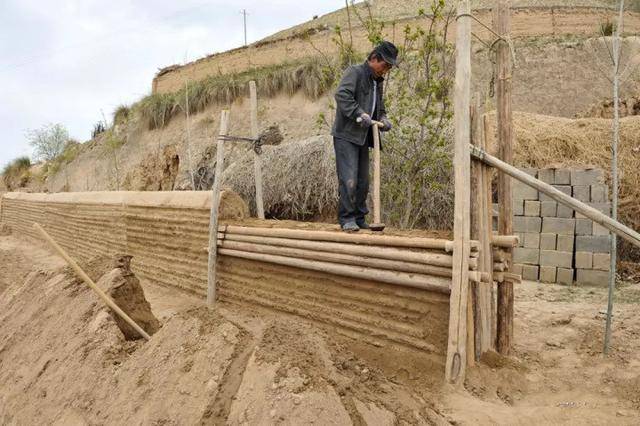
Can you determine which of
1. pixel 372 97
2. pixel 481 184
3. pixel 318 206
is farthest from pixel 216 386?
pixel 318 206

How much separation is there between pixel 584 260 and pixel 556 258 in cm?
35

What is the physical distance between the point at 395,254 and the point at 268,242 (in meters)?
1.43

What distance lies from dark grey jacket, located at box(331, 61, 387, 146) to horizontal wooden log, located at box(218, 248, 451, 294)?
1107mm

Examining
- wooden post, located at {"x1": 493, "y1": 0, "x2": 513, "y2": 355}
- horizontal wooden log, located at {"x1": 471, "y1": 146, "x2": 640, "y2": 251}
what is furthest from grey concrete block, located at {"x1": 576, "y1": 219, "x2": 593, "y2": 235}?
horizontal wooden log, located at {"x1": 471, "y1": 146, "x2": 640, "y2": 251}

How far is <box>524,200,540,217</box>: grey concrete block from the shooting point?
7.39 meters

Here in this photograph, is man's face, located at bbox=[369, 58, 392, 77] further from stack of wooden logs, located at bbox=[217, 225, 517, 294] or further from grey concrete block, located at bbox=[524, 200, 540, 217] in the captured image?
grey concrete block, located at bbox=[524, 200, 540, 217]

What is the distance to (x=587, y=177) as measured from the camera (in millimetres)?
7172

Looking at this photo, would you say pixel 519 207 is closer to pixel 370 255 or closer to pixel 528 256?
pixel 528 256

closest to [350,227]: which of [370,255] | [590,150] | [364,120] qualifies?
[370,255]

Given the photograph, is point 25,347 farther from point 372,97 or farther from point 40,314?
point 372,97

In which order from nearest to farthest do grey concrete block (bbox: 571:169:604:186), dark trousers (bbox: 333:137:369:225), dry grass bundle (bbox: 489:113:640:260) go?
dark trousers (bbox: 333:137:369:225) < grey concrete block (bbox: 571:169:604:186) < dry grass bundle (bbox: 489:113:640:260)

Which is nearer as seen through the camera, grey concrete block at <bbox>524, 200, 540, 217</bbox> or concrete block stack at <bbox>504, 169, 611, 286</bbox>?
concrete block stack at <bbox>504, 169, 611, 286</bbox>

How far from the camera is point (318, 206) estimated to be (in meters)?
9.66

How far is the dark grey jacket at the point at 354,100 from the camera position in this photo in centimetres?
416
